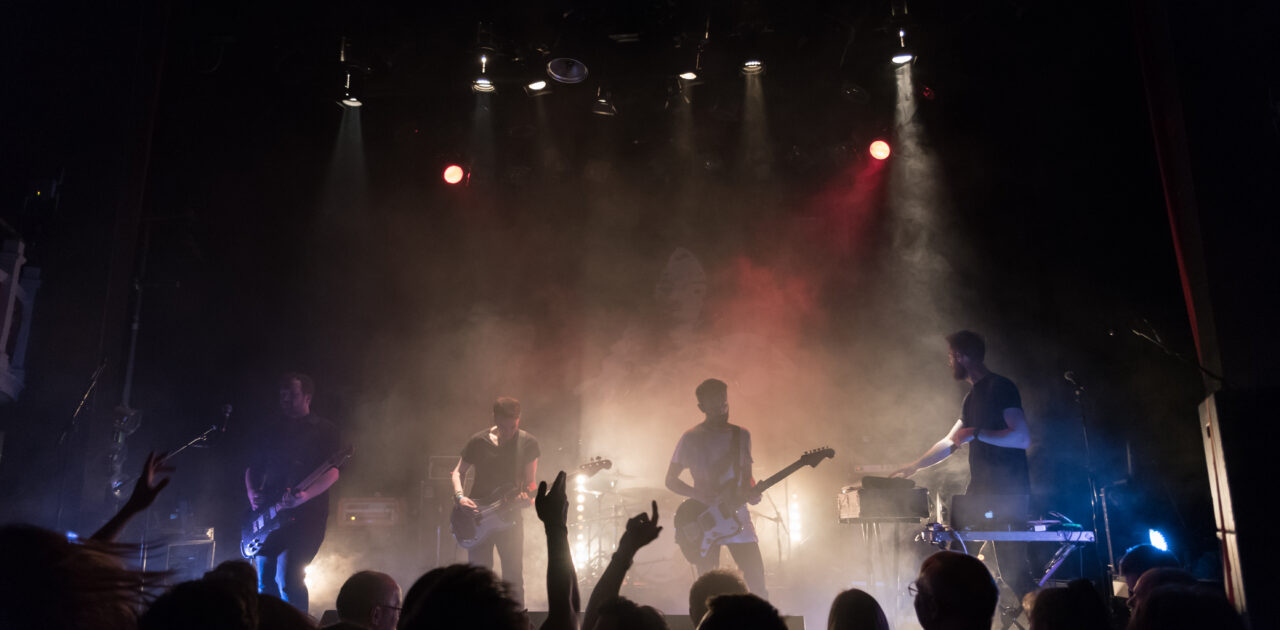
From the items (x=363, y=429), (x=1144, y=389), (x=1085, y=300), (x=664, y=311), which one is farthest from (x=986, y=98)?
(x=363, y=429)

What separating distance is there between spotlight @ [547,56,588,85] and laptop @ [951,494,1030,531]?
231 inches

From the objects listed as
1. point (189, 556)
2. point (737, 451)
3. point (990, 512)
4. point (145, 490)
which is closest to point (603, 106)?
point (737, 451)

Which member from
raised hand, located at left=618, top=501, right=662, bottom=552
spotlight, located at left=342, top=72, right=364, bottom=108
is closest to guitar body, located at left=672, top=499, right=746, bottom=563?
raised hand, located at left=618, top=501, right=662, bottom=552

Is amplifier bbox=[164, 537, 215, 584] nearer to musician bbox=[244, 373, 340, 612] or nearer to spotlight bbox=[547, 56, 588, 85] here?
musician bbox=[244, 373, 340, 612]

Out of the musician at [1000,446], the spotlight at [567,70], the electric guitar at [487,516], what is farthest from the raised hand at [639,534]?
the spotlight at [567,70]

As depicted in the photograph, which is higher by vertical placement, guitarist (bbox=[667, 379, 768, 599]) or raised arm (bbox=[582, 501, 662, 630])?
guitarist (bbox=[667, 379, 768, 599])

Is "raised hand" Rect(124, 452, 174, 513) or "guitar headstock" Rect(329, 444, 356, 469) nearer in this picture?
"raised hand" Rect(124, 452, 174, 513)

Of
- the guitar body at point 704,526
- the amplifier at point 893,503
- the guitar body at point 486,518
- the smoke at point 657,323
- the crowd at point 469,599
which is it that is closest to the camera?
the crowd at point 469,599

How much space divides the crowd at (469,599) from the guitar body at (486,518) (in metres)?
3.13

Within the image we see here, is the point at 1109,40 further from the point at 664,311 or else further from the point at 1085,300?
the point at 664,311

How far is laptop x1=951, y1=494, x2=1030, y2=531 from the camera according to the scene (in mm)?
5316

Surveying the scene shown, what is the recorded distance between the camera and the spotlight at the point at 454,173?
32.9 feet

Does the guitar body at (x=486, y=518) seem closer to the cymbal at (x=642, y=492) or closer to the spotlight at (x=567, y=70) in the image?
the cymbal at (x=642, y=492)

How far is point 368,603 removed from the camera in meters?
3.41
